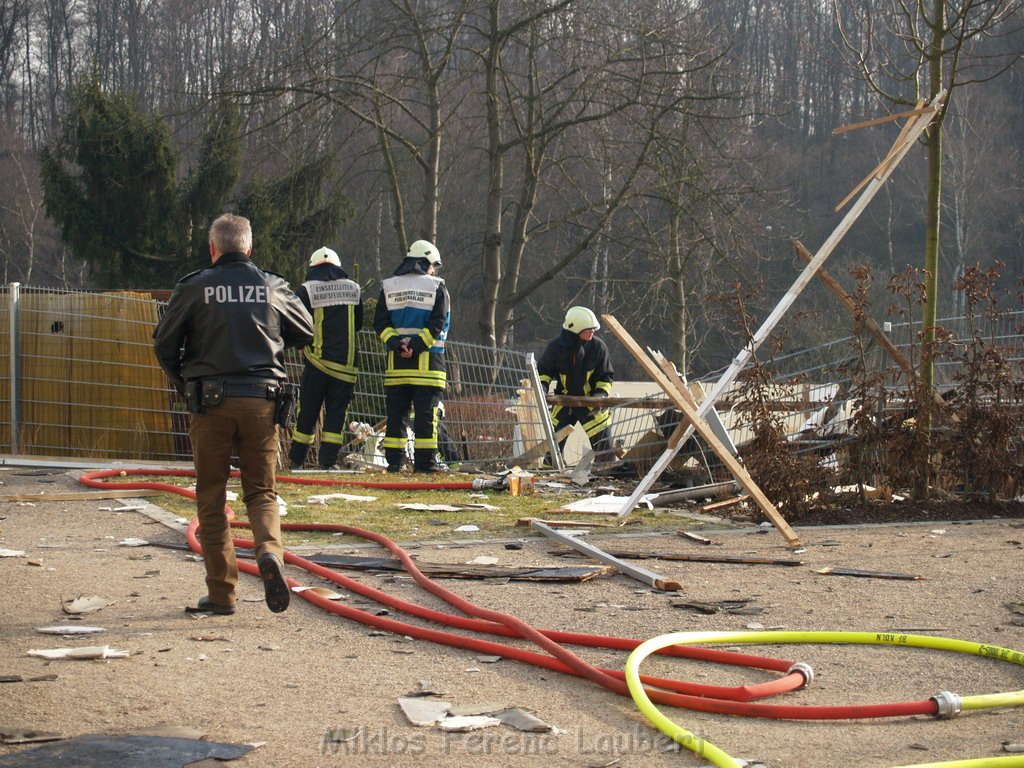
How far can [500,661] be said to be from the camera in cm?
461

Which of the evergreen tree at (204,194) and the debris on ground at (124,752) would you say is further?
the evergreen tree at (204,194)

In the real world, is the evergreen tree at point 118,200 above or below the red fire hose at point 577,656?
above

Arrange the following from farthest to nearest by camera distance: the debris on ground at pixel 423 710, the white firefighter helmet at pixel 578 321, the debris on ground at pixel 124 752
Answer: the white firefighter helmet at pixel 578 321 < the debris on ground at pixel 423 710 < the debris on ground at pixel 124 752

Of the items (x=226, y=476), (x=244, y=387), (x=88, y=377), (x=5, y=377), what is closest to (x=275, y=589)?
(x=226, y=476)

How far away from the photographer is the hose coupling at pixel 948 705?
388cm

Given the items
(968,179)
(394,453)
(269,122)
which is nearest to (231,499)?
(394,453)

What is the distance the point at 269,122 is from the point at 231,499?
34.1 ft

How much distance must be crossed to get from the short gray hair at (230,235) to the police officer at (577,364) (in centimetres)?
753

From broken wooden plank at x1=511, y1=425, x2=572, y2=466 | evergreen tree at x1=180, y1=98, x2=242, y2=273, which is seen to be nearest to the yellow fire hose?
broken wooden plank at x1=511, y1=425, x2=572, y2=466

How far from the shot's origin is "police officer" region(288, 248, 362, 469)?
452 inches

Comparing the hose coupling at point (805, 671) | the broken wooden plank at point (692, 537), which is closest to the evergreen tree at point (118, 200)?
the broken wooden plank at point (692, 537)

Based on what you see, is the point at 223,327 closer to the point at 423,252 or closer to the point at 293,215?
the point at 423,252

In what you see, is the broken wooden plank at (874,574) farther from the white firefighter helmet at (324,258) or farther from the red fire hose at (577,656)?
the white firefighter helmet at (324,258)

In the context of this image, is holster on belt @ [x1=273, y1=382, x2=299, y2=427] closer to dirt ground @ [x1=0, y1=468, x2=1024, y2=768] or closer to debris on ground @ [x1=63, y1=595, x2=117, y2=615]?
dirt ground @ [x1=0, y1=468, x2=1024, y2=768]
